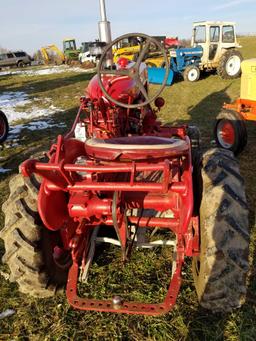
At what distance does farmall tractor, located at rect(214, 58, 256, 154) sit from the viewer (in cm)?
579

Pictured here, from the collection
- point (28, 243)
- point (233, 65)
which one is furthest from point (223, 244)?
point (233, 65)

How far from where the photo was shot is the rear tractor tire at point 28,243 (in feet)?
8.54

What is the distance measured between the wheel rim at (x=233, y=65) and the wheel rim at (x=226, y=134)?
916 centimetres

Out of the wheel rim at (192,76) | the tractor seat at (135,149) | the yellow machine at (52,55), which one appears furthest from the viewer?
the yellow machine at (52,55)

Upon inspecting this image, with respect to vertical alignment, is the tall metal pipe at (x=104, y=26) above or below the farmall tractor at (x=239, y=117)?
above

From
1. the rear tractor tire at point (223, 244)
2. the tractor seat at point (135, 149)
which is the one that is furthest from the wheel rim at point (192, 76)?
the tractor seat at point (135, 149)

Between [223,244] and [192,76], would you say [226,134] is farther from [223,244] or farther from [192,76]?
[192,76]

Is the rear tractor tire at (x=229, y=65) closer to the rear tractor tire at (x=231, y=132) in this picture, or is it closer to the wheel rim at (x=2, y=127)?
the rear tractor tire at (x=231, y=132)

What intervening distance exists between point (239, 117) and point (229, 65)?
9482 millimetres

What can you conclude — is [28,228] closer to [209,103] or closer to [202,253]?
[202,253]

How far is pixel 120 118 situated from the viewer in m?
3.87

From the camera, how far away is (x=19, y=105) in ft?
41.7

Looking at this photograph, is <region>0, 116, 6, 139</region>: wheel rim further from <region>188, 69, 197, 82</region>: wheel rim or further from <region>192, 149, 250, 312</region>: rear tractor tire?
<region>188, 69, 197, 82</region>: wheel rim

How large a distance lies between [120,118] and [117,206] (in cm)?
160
